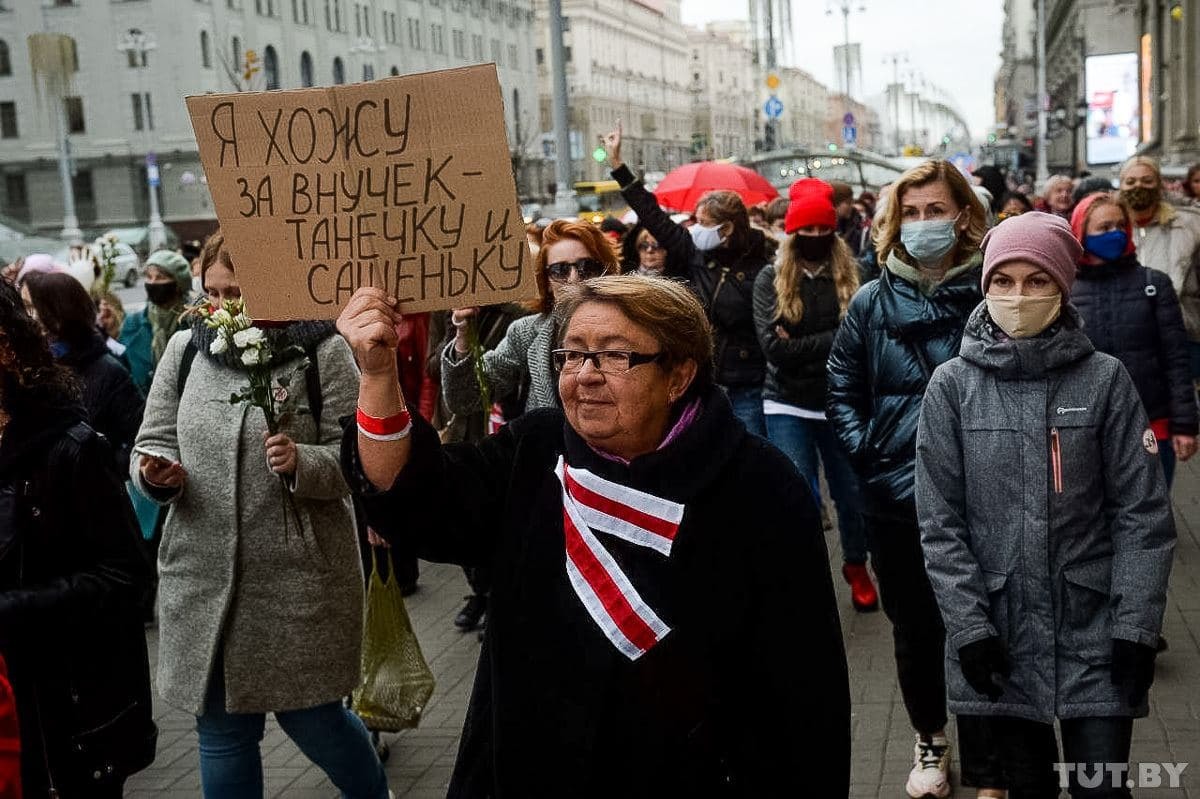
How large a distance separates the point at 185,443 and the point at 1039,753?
2.53 metres

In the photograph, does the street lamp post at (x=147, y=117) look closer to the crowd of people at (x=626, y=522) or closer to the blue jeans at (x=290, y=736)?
the crowd of people at (x=626, y=522)

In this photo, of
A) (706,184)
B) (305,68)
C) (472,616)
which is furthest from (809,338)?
(305,68)

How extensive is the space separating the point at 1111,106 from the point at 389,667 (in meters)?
44.3

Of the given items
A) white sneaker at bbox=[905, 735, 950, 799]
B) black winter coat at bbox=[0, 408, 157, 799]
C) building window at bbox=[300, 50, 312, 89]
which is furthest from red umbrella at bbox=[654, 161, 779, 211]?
building window at bbox=[300, 50, 312, 89]

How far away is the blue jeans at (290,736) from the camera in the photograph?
427 centimetres

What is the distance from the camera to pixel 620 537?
2.67m

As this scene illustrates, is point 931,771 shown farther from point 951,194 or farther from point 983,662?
point 951,194

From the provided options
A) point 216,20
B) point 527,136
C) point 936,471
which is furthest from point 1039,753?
point 527,136

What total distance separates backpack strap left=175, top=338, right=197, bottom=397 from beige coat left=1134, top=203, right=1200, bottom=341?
6.34 m

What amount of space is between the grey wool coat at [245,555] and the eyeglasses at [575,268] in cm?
136

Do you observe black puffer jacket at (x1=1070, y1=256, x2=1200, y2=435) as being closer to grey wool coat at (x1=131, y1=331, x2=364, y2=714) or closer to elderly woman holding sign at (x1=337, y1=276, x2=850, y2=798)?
grey wool coat at (x1=131, y1=331, x2=364, y2=714)

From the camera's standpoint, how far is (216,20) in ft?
205

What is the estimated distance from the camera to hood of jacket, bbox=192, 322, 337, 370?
4254 millimetres

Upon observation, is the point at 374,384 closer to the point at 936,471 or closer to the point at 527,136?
Result: the point at 936,471
